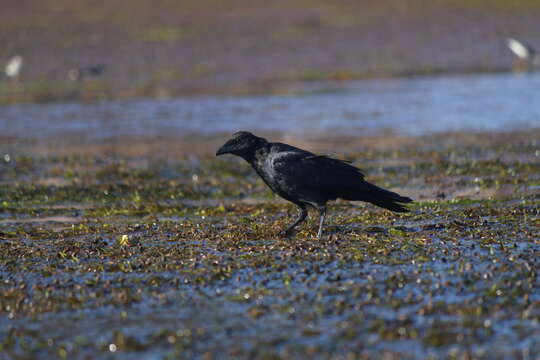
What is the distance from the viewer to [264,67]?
33.0m

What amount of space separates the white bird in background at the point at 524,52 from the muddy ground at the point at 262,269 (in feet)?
58.7

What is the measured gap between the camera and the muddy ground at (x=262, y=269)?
729 cm

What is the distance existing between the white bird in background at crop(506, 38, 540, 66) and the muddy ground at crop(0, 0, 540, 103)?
0.56 metres

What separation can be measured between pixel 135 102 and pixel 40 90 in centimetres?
436

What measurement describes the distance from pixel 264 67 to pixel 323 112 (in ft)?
26.0

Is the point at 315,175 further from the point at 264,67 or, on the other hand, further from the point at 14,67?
the point at 14,67

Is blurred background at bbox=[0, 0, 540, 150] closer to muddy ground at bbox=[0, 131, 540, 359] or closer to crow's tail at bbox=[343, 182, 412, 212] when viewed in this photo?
muddy ground at bbox=[0, 131, 540, 359]

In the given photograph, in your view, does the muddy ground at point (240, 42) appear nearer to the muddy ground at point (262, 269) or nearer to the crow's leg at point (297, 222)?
the muddy ground at point (262, 269)

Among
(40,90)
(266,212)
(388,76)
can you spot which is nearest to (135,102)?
(40,90)

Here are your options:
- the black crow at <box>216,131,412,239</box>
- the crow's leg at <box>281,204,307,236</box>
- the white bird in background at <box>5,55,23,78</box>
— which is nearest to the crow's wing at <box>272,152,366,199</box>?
the black crow at <box>216,131,412,239</box>

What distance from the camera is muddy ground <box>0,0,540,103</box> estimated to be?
1259 inches

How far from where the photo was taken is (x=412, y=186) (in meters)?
15.0

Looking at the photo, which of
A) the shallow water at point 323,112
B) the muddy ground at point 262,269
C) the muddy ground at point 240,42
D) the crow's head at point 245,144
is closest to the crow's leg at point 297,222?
the muddy ground at point 262,269

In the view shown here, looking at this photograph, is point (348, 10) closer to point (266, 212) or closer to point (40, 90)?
point (40, 90)
